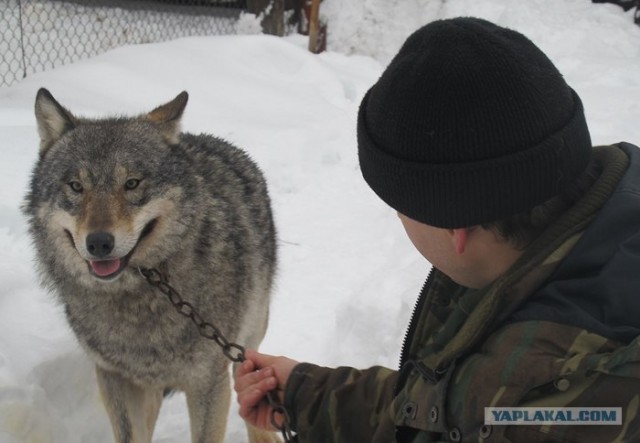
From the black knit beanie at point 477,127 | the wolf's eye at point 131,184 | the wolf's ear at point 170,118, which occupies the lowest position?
the wolf's eye at point 131,184

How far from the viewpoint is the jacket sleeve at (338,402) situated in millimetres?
1855

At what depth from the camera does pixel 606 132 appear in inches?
237

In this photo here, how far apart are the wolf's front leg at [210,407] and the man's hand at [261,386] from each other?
0.83m

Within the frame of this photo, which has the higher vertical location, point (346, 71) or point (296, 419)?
point (296, 419)

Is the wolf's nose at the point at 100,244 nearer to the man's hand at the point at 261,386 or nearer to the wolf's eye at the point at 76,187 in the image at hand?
the wolf's eye at the point at 76,187

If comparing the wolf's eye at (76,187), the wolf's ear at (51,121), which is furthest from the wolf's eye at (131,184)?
the wolf's ear at (51,121)

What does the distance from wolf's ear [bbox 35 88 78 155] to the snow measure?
3.34 ft

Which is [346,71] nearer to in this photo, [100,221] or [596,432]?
[100,221]

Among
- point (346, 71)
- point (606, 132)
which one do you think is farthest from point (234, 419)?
point (346, 71)

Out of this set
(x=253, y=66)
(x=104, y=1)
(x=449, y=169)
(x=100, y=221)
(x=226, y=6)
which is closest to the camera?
(x=449, y=169)

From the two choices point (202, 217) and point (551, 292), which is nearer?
point (551, 292)

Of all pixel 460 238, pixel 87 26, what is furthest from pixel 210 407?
pixel 87 26

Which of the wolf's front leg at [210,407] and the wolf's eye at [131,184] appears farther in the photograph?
the wolf's front leg at [210,407]

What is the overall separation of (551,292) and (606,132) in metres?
5.22
